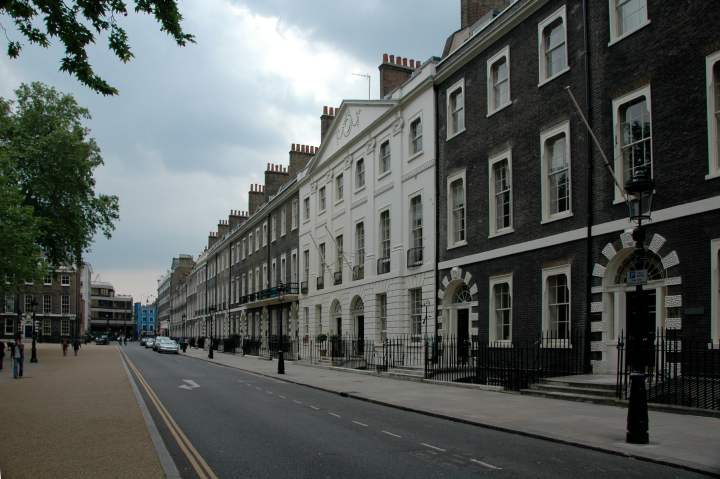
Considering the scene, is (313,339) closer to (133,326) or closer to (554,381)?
(554,381)

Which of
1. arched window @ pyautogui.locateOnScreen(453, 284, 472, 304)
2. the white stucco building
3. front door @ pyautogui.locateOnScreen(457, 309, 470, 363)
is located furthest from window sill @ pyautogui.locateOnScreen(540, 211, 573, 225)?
the white stucco building

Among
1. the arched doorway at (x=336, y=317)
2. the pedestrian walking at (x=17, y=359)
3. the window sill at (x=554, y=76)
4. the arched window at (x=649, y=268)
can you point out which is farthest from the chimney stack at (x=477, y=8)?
the pedestrian walking at (x=17, y=359)

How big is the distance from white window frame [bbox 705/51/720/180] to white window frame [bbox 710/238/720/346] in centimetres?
158

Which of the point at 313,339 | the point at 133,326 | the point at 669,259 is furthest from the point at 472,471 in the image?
the point at 133,326

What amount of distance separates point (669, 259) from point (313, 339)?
92.9ft

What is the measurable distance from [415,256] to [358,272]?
684 cm

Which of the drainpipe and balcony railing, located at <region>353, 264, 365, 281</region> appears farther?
balcony railing, located at <region>353, 264, 365, 281</region>

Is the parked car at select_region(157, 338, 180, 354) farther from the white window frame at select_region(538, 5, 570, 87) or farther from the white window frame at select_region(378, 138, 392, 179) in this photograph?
the white window frame at select_region(538, 5, 570, 87)

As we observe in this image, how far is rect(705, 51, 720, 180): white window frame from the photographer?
1541cm

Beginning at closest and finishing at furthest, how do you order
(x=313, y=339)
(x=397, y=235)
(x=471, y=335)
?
(x=471, y=335) → (x=397, y=235) → (x=313, y=339)

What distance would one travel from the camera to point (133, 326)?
19362cm

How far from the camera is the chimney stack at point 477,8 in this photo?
2894 centimetres

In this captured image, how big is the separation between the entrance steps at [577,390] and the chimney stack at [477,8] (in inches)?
637

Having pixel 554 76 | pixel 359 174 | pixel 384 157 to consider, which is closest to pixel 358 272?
pixel 359 174
